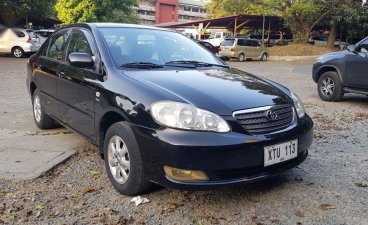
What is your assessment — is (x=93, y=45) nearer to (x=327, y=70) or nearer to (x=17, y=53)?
(x=327, y=70)

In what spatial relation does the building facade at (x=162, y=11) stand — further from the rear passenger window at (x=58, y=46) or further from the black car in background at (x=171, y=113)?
the black car in background at (x=171, y=113)

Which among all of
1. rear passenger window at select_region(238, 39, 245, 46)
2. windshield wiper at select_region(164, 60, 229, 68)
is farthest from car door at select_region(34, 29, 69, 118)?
rear passenger window at select_region(238, 39, 245, 46)

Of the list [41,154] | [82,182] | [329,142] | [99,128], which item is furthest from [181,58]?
[329,142]

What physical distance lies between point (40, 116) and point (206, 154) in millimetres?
3685

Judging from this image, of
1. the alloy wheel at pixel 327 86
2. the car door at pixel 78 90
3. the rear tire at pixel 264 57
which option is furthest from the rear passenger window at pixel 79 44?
the rear tire at pixel 264 57

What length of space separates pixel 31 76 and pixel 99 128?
269 cm

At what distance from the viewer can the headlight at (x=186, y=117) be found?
9.86ft

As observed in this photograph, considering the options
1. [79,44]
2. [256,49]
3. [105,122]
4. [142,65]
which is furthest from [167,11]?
[105,122]

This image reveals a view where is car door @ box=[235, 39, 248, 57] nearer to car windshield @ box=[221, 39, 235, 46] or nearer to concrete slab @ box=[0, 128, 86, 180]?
car windshield @ box=[221, 39, 235, 46]

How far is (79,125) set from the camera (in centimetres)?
430

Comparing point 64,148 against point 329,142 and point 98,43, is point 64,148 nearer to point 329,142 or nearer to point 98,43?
point 98,43

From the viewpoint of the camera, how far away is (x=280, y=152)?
3.25 metres

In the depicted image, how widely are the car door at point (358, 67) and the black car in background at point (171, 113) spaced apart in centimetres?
460

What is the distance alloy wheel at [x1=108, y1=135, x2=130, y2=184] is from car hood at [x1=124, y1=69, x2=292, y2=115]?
600mm
